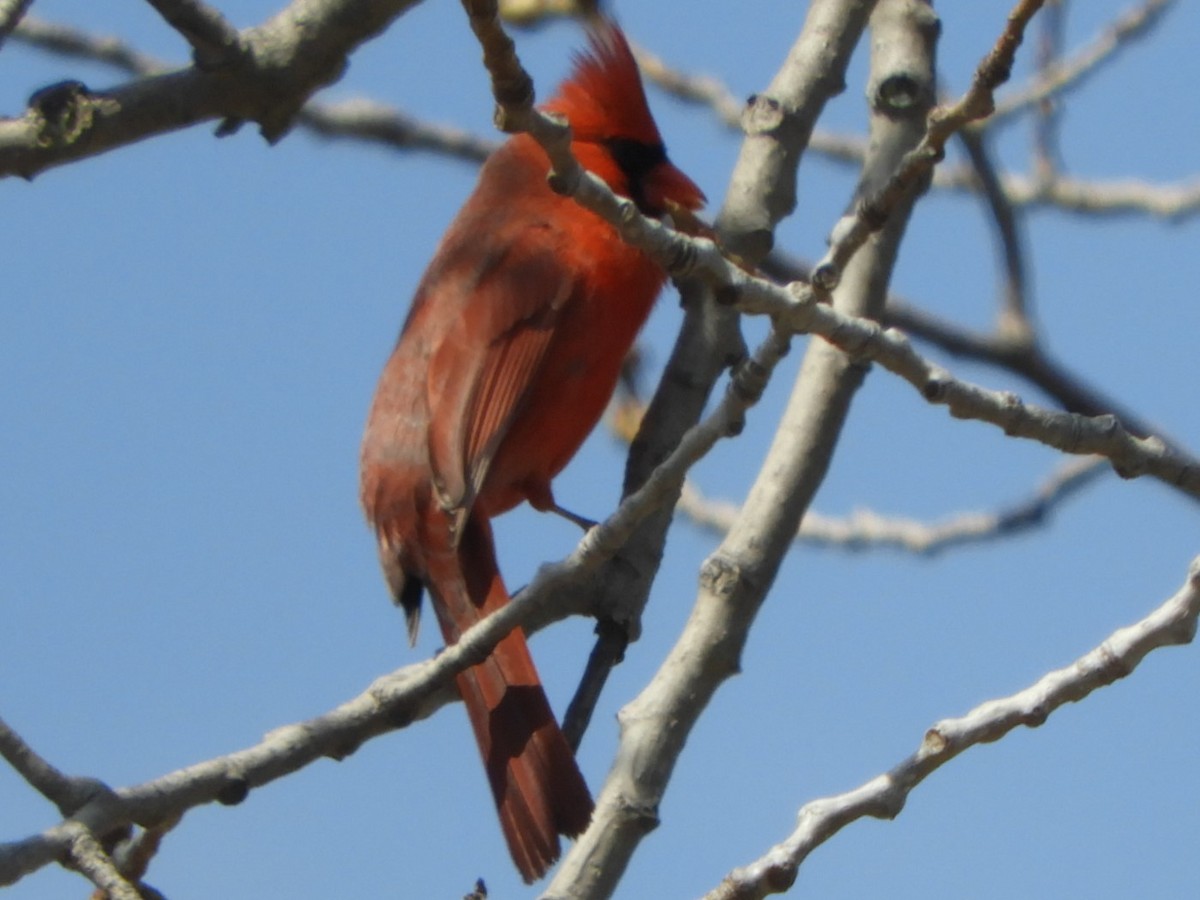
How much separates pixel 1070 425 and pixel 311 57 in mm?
1114

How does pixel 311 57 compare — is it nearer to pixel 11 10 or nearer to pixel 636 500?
pixel 11 10

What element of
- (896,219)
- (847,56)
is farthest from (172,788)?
(847,56)

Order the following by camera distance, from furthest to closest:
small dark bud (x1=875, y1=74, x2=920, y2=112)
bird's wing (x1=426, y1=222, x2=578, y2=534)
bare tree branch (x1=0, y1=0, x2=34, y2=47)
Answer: bird's wing (x1=426, y1=222, x2=578, y2=534), small dark bud (x1=875, y1=74, x2=920, y2=112), bare tree branch (x1=0, y1=0, x2=34, y2=47)

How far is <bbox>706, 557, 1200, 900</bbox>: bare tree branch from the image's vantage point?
1.94m

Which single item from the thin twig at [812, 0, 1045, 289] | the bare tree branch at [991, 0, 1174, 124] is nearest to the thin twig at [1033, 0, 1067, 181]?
the bare tree branch at [991, 0, 1174, 124]

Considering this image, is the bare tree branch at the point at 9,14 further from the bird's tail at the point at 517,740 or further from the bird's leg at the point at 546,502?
the bird's leg at the point at 546,502

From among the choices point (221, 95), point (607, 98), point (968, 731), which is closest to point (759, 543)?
point (968, 731)

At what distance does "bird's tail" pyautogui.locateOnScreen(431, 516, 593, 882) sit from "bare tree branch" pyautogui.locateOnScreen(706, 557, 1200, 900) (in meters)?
0.81

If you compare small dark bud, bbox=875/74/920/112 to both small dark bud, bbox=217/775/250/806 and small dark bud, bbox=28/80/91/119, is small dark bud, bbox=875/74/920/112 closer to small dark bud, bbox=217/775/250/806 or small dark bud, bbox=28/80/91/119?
small dark bud, bbox=28/80/91/119

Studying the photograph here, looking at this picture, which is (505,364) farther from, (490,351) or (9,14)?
(9,14)

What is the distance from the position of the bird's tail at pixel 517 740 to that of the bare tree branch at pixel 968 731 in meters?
0.81

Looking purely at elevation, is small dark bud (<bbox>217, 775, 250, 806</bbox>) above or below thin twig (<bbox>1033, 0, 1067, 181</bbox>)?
below

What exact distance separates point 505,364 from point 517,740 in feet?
3.00

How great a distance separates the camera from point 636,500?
2100 millimetres
